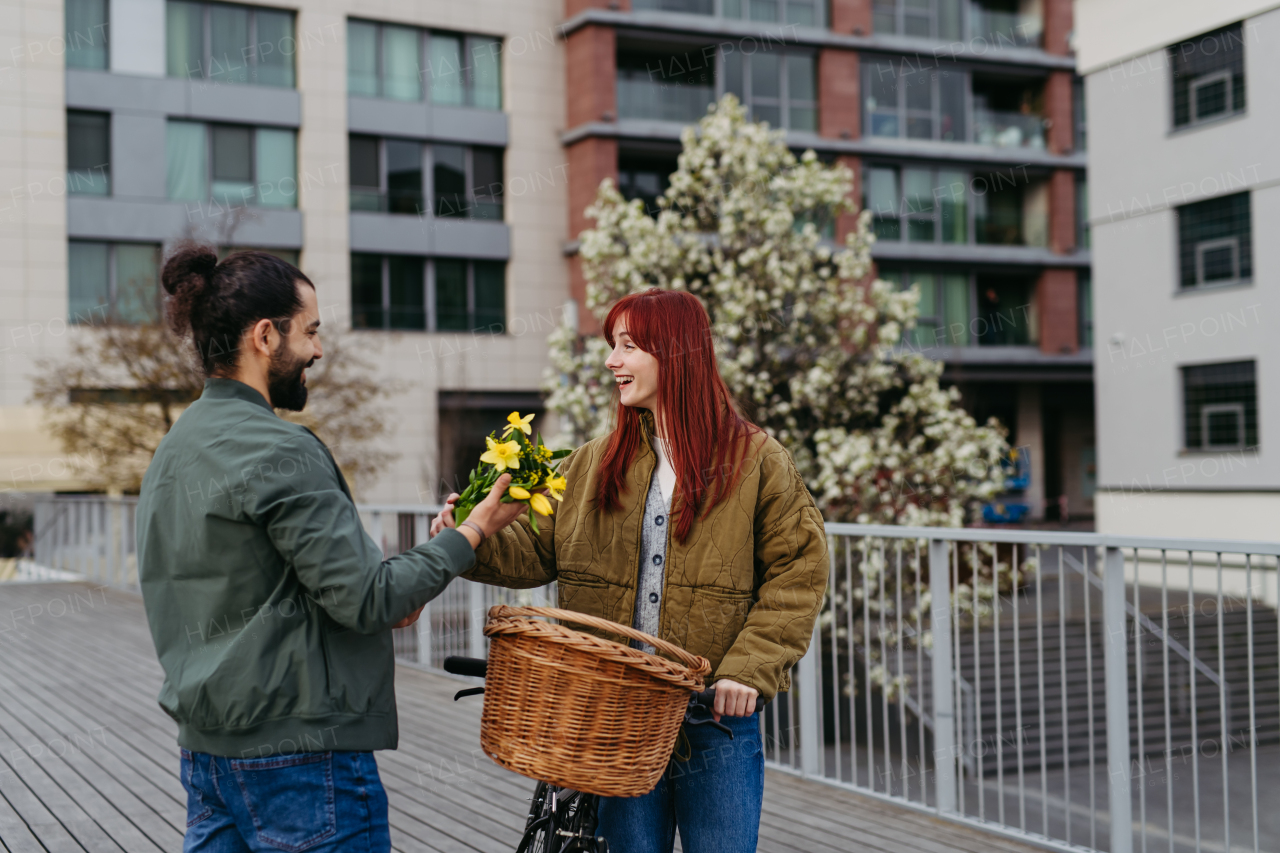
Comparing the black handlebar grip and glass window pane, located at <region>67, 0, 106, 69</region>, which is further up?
glass window pane, located at <region>67, 0, 106, 69</region>

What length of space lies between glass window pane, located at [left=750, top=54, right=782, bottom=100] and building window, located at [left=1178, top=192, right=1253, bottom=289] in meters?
12.6

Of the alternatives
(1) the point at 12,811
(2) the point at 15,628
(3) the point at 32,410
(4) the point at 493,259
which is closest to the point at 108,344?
(3) the point at 32,410

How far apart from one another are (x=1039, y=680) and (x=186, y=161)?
26098 millimetres

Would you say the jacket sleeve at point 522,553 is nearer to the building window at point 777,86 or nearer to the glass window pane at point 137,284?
the glass window pane at point 137,284

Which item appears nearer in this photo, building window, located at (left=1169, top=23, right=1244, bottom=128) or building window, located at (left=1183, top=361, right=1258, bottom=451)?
building window, located at (left=1169, top=23, right=1244, bottom=128)

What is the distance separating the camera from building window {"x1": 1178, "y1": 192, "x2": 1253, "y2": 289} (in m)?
21.2

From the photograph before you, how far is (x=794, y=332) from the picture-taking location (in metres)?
Result: 15.5

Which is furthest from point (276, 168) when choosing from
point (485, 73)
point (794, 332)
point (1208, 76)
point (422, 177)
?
point (1208, 76)

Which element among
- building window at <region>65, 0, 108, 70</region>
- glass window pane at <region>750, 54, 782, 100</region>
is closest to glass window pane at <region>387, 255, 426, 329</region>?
building window at <region>65, 0, 108, 70</region>

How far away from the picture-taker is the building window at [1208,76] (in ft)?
68.3

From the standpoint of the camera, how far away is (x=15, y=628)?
12070 millimetres

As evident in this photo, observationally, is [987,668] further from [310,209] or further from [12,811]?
[310,209]

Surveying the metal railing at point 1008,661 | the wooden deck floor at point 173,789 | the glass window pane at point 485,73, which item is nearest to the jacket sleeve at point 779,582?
the metal railing at point 1008,661

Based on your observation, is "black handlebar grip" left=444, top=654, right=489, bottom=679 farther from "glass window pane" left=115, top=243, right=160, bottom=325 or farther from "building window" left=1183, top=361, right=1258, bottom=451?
"building window" left=1183, top=361, right=1258, bottom=451
